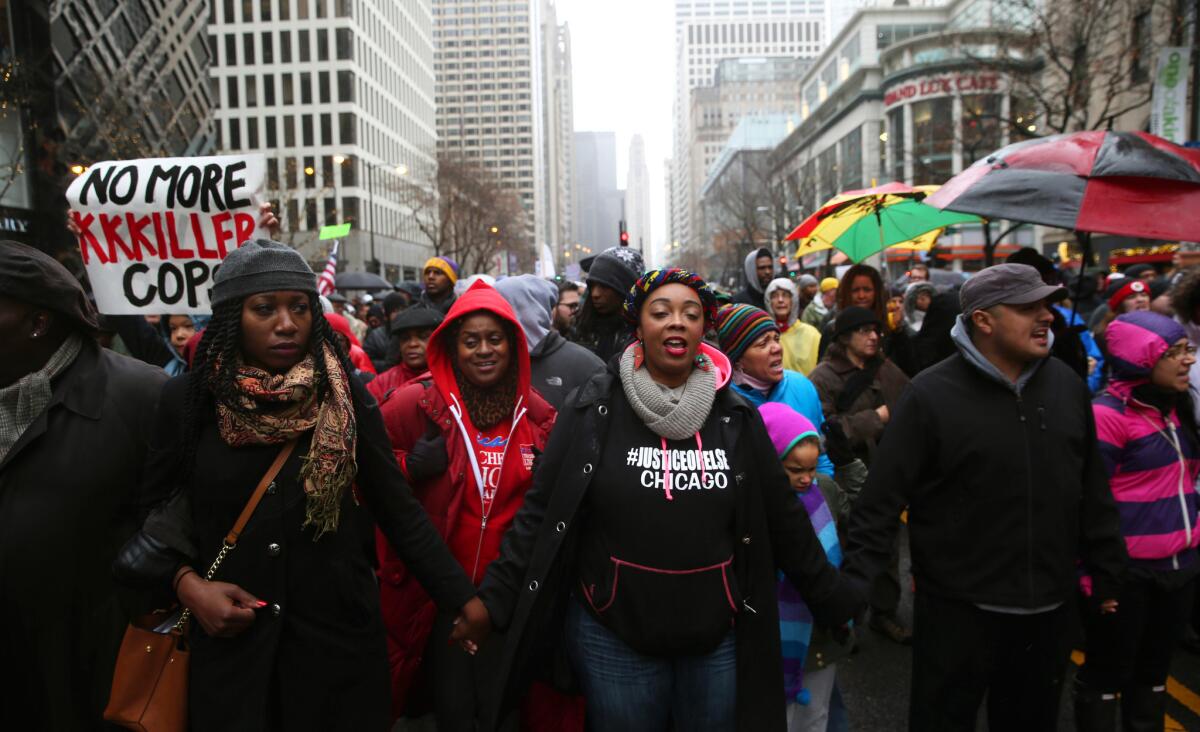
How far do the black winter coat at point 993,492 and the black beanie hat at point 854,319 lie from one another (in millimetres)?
1719

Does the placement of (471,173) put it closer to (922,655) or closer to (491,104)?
(922,655)

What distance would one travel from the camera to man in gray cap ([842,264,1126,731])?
2941 millimetres

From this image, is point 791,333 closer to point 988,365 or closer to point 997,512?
point 988,365

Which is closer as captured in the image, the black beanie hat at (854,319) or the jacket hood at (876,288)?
the black beanie hat at (854,319)

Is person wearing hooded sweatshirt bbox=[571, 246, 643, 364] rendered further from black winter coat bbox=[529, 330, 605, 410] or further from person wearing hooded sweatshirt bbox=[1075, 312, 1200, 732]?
person wearing hooded sweatshirt bbox=[1075, 312, 1200, 732]

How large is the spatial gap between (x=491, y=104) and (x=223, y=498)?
567 feet

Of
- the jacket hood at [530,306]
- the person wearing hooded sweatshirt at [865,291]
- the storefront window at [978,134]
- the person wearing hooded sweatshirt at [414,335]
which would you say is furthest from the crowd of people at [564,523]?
the storefront window at [978,134]

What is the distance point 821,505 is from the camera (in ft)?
10.5

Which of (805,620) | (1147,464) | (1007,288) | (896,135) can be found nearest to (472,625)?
(805,620)

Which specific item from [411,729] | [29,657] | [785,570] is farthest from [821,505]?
[29,657]

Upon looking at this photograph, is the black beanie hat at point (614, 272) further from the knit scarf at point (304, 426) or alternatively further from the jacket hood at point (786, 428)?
the knit scarf at point (304, 426)

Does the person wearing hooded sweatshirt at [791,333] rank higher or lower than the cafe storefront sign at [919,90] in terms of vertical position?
lower

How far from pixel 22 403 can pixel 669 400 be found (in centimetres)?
227

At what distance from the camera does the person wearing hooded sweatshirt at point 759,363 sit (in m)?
3.70
